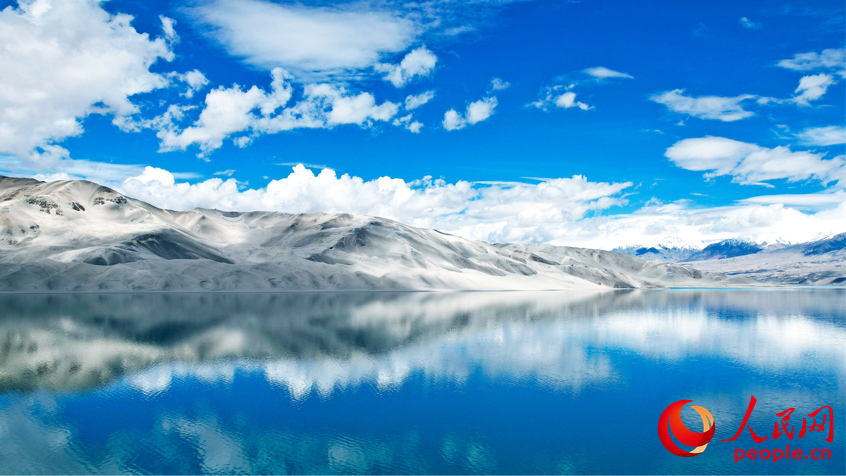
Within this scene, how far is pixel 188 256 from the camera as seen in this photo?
482ft

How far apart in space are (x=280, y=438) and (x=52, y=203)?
18220 centimetres

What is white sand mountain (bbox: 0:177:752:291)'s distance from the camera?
110562mm

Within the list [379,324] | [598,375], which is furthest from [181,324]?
[598,375]

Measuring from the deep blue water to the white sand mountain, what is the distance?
241ft

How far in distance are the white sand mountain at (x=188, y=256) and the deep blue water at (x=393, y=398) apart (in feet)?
241

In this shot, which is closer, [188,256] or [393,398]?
[393,398]

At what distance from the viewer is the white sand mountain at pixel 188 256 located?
110562mm

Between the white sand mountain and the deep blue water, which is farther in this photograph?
the white sand mountain

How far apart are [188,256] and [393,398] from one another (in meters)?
142

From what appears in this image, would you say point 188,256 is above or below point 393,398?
above

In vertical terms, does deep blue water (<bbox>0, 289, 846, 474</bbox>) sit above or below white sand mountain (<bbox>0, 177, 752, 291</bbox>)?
below

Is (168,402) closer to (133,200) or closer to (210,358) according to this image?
(210,358)

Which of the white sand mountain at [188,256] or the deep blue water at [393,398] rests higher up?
the white sand mountain at [188,256]

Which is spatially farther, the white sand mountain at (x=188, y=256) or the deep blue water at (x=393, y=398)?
the white sand mountain at (x=188, y=256)
